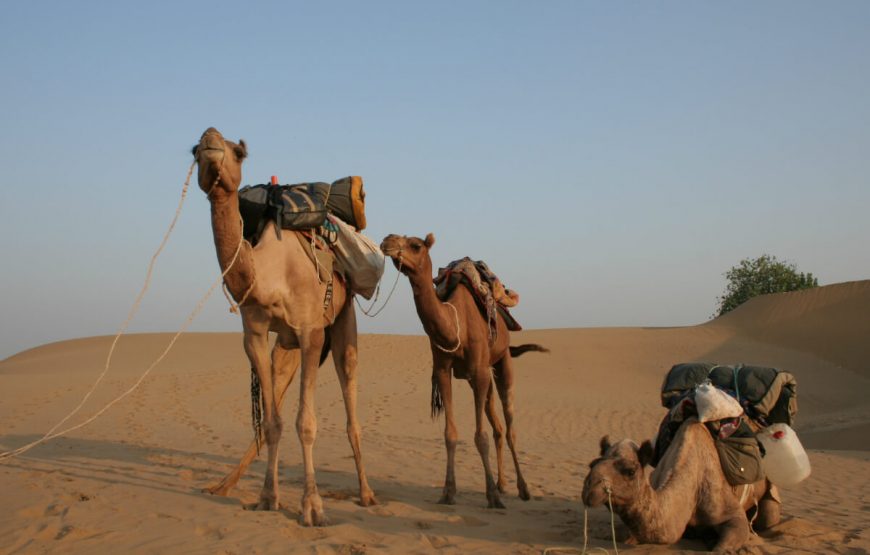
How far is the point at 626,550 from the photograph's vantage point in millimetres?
5527

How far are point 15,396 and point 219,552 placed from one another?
21044mm

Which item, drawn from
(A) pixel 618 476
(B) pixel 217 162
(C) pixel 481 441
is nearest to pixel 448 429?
(C) pixel 481 441

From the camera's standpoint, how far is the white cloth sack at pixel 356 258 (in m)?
8.13

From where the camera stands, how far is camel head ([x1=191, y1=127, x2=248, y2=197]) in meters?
5.95

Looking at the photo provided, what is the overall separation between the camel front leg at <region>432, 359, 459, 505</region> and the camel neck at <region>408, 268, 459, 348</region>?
1.35 feet

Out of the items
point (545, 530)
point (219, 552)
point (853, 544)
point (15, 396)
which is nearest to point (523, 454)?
point (545, 530)

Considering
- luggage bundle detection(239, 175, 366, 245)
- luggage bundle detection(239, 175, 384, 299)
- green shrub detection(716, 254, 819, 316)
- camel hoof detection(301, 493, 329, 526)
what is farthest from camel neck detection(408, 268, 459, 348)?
green shrub detection(716, 254, 819, 316)

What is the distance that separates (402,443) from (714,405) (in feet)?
28.3

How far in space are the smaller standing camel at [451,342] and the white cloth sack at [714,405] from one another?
8.73ft

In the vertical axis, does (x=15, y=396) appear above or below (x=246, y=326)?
below

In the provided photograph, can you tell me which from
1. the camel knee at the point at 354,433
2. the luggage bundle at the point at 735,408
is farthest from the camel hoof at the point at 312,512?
the luggage bundle at the point at 735,408

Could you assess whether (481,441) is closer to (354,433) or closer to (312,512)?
(354,433)

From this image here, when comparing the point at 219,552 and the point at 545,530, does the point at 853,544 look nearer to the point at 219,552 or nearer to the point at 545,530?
the point at 545,530

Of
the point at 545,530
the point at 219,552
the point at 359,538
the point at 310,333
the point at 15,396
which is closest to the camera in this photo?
the point at 219,552
